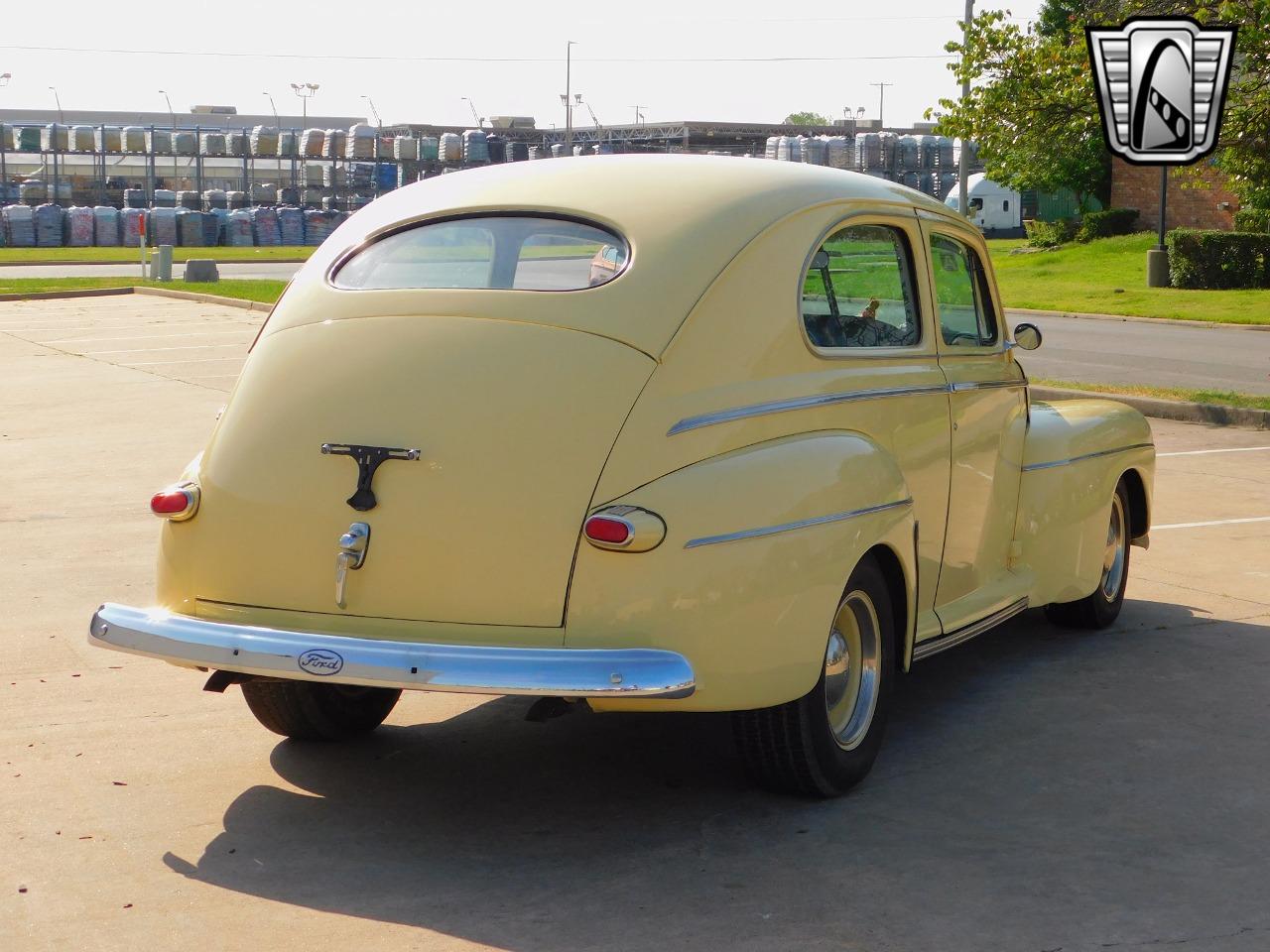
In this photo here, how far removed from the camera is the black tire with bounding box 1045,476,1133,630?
700 centimetres

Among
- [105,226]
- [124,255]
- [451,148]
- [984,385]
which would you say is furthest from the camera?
[451,148]

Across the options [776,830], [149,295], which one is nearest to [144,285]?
[149,295]

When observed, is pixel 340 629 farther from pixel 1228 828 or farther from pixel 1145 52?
pixel 1145 52

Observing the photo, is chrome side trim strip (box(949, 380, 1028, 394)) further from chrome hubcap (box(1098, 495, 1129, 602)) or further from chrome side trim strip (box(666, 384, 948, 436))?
chrome hubcap (box(1098, 495, 1129, 602))

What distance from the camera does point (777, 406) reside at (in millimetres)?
4758

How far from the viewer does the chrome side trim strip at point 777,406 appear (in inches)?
177

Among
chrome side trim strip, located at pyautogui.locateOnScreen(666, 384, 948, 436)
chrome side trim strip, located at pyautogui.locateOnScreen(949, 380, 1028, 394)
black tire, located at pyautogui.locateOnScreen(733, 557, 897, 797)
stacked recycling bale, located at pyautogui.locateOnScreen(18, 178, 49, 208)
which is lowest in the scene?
black tire, located at pyautogui.locateOnScreen(733, 557, 897, 797)

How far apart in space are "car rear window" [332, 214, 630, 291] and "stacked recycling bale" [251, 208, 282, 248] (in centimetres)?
5019

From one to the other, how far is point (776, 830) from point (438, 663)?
115 cm

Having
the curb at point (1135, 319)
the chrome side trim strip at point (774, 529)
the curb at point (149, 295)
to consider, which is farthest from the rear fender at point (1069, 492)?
the curb at point (149, 295)

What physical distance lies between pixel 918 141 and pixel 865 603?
173 feet

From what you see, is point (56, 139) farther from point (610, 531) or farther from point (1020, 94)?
point (610, 531)

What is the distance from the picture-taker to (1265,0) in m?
15.3

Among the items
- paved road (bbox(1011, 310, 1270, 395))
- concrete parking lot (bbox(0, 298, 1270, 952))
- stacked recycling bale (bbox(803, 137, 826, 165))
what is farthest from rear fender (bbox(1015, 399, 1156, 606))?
stacked recycling bale (bbox(803, 137, 826, 165))
